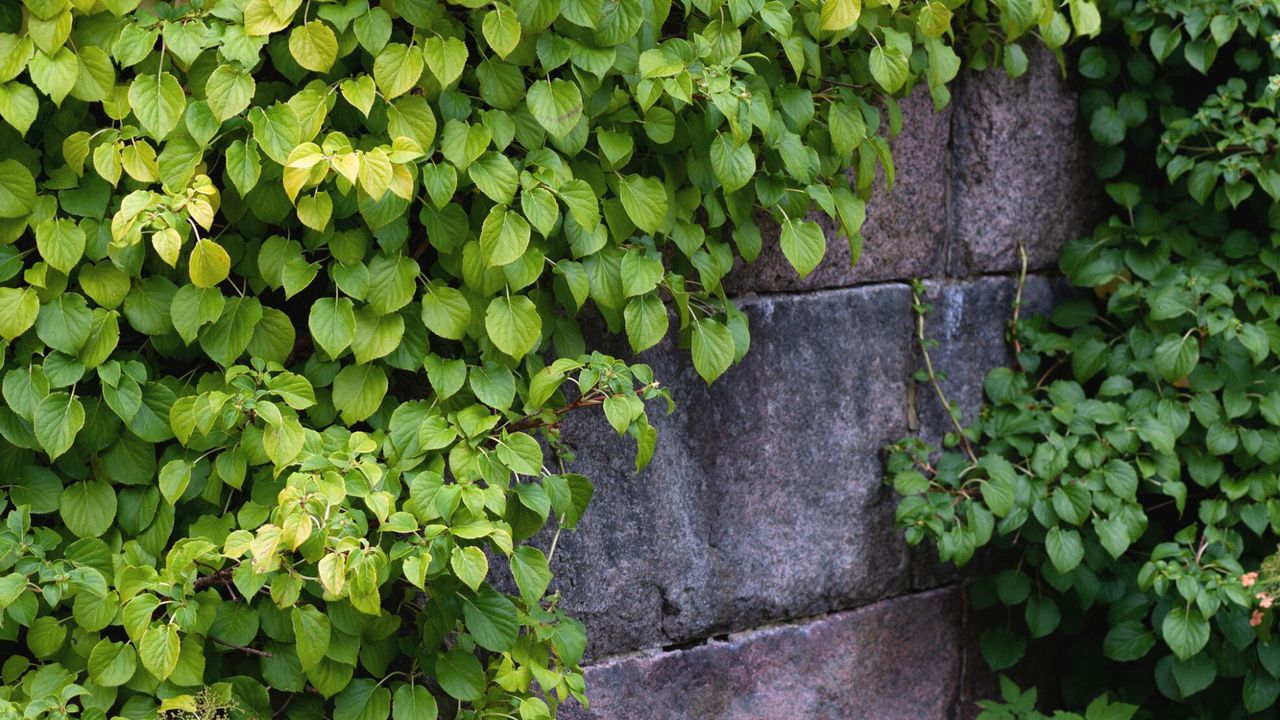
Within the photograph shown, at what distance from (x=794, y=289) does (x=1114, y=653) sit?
997 mm

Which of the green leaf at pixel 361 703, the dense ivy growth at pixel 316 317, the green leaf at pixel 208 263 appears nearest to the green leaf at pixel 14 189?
the dense ivy growth at pixel 316 317

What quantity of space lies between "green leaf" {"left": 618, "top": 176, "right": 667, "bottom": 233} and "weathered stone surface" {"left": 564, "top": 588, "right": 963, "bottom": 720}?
814 millimetres

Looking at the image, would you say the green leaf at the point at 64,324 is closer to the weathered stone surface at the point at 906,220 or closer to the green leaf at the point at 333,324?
the green leaf at the point at 333,324

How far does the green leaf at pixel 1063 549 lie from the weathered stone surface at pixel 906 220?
58 cm

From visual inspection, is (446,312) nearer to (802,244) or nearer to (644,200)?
(644,200)

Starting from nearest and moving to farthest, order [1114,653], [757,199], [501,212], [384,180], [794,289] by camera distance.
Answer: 1. [384,180]
2. [501,212]
3. [757,199]
4. [794,289]
5. [1114,653]

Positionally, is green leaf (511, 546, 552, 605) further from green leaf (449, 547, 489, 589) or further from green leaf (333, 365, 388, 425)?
green leaf (333, 365, 388, 425)

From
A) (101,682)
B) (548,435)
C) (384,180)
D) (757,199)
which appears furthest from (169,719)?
(757,199)

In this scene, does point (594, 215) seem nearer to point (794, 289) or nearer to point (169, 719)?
point (794, 289)

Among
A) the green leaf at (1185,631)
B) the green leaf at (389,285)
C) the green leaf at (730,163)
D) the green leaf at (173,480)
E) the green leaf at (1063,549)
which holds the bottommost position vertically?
the green leaf at (1185,631)

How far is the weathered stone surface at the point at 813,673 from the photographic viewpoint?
221 centimetres

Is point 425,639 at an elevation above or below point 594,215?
below

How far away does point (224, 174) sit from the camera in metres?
1.75

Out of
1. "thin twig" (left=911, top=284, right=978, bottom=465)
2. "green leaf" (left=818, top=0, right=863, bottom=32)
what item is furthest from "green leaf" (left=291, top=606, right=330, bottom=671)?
"thin twig" (left=911, top=284, right=978, bottom=465)
